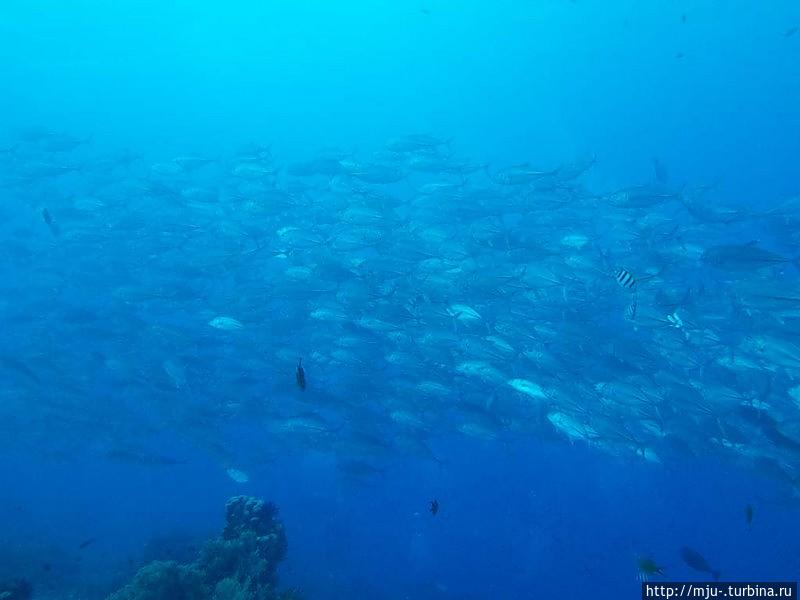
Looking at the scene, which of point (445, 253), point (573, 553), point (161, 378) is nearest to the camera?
point (445, 253)

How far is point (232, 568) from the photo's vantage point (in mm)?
7758

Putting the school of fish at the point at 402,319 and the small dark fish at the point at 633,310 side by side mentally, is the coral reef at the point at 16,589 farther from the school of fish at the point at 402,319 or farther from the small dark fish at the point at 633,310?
the small dark fish at the point at 633,310

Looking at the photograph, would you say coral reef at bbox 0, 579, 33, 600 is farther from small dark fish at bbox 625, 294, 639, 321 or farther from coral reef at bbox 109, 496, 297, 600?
small dark fish at bbox 625, 294, 639, 321

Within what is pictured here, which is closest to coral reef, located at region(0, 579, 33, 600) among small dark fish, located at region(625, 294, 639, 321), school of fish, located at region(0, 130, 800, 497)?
school of fish, located at region(0, 130, 800, 497)

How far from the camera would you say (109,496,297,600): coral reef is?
6848 mm

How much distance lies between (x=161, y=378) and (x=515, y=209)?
33.7ft

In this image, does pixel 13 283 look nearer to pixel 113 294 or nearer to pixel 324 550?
pixel 113 294

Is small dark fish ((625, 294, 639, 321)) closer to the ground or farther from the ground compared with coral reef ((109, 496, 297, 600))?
farther from the ground

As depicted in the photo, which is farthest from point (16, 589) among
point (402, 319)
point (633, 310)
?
point (633, 310)

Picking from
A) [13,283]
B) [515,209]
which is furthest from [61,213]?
[515,209]

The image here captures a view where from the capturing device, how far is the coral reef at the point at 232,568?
22.5 ft

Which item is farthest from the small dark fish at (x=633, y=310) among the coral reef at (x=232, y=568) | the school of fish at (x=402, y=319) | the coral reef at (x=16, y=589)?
the coral reef at (x=16, y=589)

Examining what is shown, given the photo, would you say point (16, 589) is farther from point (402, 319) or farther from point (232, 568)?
point (402, 319)

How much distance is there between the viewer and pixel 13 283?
20.5 meters
